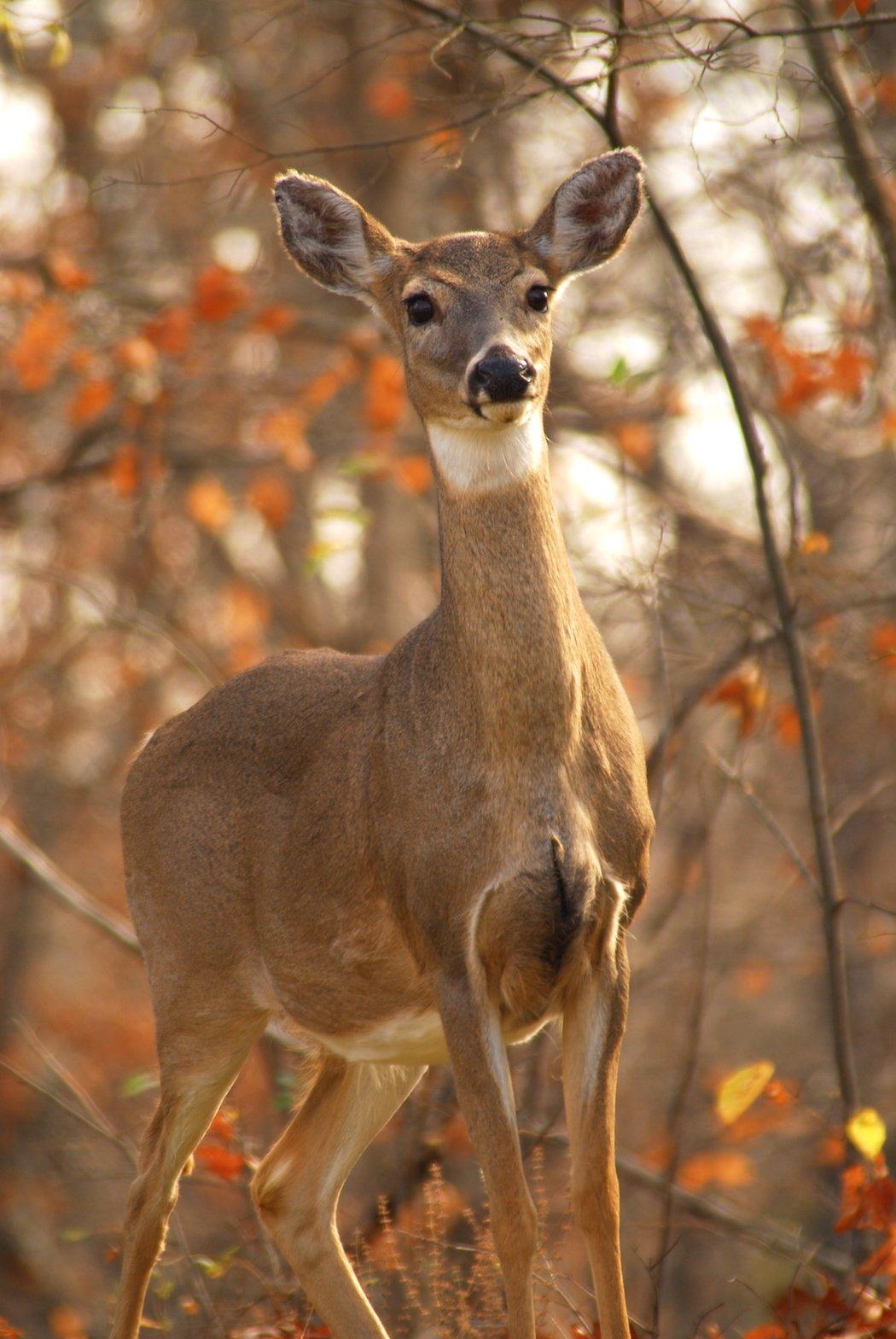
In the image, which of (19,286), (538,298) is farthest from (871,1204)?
(19,286)

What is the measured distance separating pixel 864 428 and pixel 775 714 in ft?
7.92

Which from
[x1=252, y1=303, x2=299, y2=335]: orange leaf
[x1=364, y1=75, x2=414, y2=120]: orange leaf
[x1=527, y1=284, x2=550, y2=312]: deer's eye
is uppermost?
[x1=364, y1=75, x2=414, y2=120]: orange leaf

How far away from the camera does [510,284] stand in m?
5.02

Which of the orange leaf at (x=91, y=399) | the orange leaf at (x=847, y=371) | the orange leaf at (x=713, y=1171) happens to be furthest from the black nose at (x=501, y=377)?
the orange leaf at (x=713, y=1171)

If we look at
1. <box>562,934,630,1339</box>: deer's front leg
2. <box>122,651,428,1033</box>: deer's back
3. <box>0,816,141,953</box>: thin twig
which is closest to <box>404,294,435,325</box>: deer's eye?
<box>122,651,428,1033</box>: deer's back

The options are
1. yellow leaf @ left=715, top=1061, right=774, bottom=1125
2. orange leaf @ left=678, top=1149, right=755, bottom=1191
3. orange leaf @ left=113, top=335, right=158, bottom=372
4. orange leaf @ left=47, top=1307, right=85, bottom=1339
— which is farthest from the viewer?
orange leaf @ left=678, top=1149, right=755, bottom=1191

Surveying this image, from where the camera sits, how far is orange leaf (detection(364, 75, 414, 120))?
14.5 m

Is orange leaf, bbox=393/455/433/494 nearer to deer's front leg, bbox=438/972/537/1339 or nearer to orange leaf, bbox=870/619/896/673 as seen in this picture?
orange leaf, bbox=870/619/896/673

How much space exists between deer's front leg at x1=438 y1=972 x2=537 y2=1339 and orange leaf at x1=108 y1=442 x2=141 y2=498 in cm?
703

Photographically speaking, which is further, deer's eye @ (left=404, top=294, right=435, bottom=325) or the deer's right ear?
the deer's right ear

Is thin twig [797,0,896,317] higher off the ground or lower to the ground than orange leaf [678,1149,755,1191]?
higher

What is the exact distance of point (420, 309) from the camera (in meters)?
5.11

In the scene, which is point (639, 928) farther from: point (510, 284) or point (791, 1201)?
point (510, 284)

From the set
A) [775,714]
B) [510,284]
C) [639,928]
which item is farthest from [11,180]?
[510,284]
